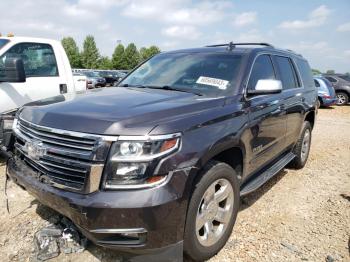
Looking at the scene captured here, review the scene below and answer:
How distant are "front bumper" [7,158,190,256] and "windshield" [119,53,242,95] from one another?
1.32 metres

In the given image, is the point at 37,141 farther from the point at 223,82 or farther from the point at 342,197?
the point at 342,197

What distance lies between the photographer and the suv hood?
234 cm

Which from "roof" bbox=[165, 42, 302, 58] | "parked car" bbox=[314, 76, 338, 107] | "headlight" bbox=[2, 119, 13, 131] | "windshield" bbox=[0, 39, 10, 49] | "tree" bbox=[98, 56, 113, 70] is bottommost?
"tree" bbox=[98, 56, 113, 70]

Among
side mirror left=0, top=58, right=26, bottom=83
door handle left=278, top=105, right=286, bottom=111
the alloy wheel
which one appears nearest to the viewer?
the alloy wheel

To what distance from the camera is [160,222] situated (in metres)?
2.29

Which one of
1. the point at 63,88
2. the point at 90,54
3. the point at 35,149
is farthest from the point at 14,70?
the point at 90,54

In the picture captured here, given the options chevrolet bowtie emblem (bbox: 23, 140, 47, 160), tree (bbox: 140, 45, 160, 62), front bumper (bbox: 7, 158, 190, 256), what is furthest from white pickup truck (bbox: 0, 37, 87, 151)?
tree (bbox: 140, 45, 160, 62)

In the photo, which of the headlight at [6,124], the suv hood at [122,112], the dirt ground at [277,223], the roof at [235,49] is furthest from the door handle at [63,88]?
the suv hood at [122,112]

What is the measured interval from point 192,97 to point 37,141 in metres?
1.38

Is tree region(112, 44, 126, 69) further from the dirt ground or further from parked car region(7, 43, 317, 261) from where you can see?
parked car region(7, 43, 317, 261)

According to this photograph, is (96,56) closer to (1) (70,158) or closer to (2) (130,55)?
(2) (130,55)

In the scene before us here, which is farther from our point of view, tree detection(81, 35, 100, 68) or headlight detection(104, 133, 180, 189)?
tree detection(81, 35, 100, 68)

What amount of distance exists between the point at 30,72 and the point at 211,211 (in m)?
4.13

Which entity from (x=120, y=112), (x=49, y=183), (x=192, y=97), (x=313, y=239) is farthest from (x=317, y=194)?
(x=49, y=183)
